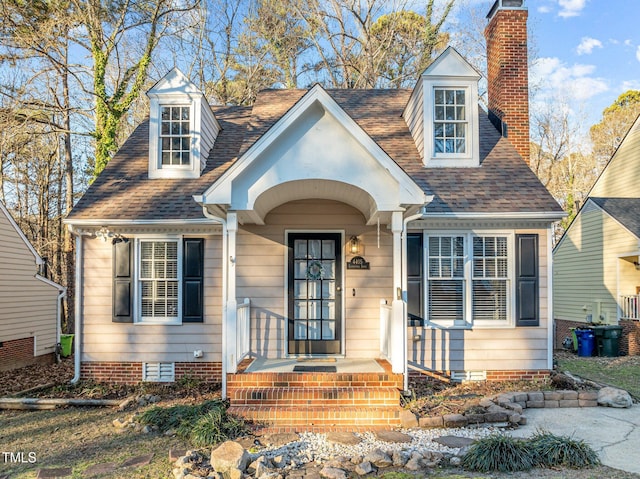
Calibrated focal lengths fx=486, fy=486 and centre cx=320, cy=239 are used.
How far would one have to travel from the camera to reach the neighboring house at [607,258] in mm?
13710

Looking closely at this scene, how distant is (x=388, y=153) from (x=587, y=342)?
8964mm

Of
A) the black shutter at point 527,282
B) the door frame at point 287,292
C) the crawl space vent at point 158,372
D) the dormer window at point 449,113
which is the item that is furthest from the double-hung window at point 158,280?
the black shutter at point 527,282

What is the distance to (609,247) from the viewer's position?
47.5 ft

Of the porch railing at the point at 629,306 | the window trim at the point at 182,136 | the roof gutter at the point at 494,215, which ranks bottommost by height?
the porch railing at the point at 629,306

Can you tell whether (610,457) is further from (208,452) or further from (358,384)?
(208,452)

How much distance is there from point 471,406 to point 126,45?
51.4ft

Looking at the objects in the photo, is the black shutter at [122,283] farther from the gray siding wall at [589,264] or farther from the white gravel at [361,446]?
the gray siding wall at [589,264]

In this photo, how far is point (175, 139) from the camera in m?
9.18

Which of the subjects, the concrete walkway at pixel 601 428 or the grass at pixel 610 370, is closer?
the concrete walkway at pixel 601 428

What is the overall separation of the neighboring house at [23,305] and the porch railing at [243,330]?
6.96m

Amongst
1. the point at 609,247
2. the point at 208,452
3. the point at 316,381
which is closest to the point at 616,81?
the point at 609,247

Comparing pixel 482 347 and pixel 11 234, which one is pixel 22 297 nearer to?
pixel 11 234

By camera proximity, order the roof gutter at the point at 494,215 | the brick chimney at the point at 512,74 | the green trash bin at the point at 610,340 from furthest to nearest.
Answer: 1. the green trash bin at the point at 610,340
2. the brick chimney at the point at 512,74
3. the roof gutter at the point at 494,215

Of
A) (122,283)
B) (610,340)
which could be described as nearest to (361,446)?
(122,283)
